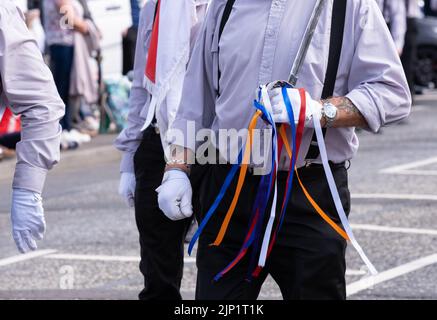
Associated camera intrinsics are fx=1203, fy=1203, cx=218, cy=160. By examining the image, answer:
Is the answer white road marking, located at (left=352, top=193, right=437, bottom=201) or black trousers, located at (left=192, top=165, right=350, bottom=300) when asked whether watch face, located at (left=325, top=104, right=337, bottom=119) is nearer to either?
black trousers, located at (left=192, top=165, right=350, bottom=300)

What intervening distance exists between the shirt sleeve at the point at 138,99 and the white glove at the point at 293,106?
1.56m

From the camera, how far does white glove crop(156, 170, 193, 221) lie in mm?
4168

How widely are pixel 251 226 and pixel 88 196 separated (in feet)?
21.8

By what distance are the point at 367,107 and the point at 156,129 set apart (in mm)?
1585

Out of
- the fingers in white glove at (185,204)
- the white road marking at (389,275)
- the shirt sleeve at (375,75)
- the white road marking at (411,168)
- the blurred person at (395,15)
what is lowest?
the white road marking at (411,168)

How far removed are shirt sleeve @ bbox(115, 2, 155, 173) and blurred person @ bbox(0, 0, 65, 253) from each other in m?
1.03

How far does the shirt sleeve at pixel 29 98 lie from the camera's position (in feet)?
13.8

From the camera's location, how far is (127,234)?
869cm

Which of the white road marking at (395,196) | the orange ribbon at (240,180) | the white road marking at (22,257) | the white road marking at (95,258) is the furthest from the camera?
the white road marking at (395,196)

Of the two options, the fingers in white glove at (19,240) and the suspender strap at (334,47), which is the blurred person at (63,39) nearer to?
the fingers in white glove at (19,240)

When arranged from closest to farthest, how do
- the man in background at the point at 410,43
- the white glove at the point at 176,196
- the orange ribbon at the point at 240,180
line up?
1. the orange ribbon at the point at 240,180
2. the white glove at the point at 176,196
3. the man in background at the point at 410,43

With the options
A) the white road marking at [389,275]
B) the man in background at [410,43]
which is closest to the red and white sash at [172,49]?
the white road marking at [389,275]

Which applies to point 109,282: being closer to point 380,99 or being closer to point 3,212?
point 3,212

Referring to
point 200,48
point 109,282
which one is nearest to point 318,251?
point 200,48
